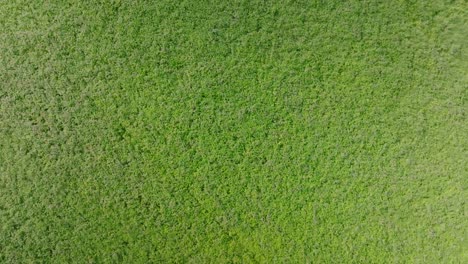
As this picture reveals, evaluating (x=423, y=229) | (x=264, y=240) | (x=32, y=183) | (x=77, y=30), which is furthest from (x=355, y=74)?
(x=32, y=183)

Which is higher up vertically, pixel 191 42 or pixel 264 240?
pixel 191 42

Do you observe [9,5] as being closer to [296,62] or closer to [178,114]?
[178,114]

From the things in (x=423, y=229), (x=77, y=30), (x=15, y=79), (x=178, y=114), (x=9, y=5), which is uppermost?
(x=9, y=5)

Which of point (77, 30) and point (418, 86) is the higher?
point (77, 30)

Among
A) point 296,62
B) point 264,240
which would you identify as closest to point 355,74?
point 296,62

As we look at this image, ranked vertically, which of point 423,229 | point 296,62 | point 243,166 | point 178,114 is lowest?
point 423,229

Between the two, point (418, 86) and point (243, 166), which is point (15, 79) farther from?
point (418, 86)
